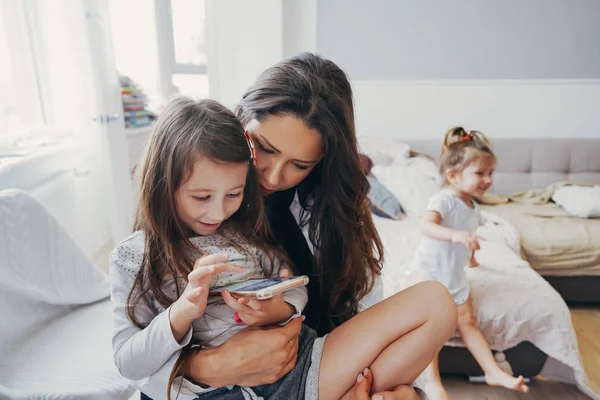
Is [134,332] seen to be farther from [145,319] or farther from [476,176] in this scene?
[476,176]

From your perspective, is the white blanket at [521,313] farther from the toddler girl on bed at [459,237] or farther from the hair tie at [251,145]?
the hair tie at [251,145]

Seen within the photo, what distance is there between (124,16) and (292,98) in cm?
262

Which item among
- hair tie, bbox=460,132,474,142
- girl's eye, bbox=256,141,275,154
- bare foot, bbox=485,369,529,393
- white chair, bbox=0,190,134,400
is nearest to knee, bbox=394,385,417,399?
girl's eye, bbox=256,141,275,154

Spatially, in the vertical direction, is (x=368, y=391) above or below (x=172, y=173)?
below

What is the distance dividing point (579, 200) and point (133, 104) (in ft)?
9.01

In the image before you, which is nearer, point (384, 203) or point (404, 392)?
point (404, 392)

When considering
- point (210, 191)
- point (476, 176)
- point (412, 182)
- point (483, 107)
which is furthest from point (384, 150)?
point (210, 191)

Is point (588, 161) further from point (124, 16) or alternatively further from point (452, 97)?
point (124, 16)

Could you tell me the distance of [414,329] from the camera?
2.63ft

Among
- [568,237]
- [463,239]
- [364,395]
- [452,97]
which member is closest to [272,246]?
[364,395]

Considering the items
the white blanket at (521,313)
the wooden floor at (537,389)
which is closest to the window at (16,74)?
the wooden floor at (537,389)

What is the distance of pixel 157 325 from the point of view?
2.29 feet

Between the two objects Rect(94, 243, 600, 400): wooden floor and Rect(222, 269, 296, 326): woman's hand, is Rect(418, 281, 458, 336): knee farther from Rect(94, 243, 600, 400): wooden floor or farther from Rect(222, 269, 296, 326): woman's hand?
Rect(94, 243, 600, 400): wooden floor

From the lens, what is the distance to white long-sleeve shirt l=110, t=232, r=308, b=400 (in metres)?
0.70
